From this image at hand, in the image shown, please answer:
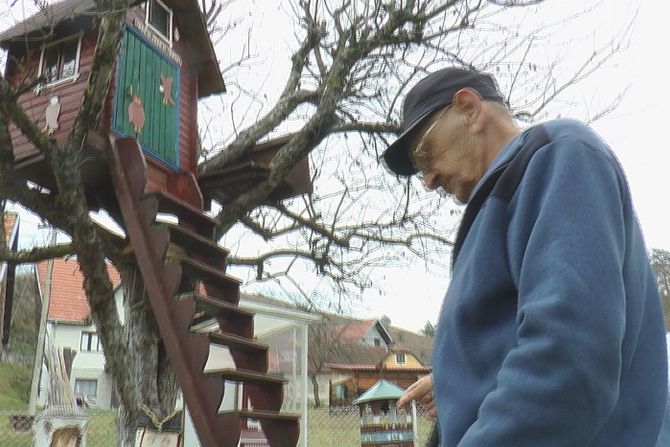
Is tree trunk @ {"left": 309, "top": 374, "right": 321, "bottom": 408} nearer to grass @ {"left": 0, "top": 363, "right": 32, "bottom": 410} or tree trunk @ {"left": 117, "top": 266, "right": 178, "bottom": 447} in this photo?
grass @ {"left": 0, "top": 363, "right": 32, "bottom": 410}

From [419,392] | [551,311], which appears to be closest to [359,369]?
[419,392]

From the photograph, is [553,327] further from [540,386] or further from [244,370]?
[244,370]

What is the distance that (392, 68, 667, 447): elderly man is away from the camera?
1005 mm

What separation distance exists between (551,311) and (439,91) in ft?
2.46

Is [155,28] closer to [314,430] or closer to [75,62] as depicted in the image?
[75,62]

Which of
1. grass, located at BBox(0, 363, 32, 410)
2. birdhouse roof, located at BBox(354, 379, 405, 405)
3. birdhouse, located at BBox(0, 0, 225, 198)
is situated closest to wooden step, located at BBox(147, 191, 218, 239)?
birdhouse, located at BBox(0, 0, 225, 198)

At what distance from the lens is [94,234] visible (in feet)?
15.7

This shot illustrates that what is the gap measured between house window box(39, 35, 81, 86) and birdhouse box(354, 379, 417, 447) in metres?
6.57

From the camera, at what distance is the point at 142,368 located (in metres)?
5.27

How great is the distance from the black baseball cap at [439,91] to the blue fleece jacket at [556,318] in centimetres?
32

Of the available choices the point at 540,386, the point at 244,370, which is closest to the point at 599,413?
the point at 540,386

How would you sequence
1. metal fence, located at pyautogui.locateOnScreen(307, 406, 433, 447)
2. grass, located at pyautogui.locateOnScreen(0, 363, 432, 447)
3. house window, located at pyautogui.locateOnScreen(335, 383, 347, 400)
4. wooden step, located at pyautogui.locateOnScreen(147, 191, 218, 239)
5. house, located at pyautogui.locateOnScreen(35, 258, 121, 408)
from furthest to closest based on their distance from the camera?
house window, located at pyautogui.locateOnScreen(335, 383, 347, 400)
house, located at pyautogui.locateOnScreen(35, 258, 121, 408)
metal fence, located at pyautogui.locateOnScreen(307, 406, 433, 447)
grass, located at pyautogui.locateOnScreen(0, 363, 432, 447)
wooden step, located at pyautogui.locateOnScreen(147, 191, 218, 239)

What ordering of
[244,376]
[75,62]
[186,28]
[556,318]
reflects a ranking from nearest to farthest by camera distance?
[556,318] < [244,376] < [75,62] < [186,28]

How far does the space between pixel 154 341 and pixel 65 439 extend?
219 cm
